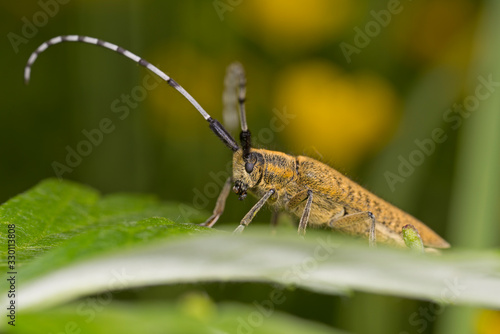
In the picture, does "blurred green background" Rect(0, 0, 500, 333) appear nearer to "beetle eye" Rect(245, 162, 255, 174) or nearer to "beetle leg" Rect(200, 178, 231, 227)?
"beetle leg" Rect(200, 178, 231, 227)

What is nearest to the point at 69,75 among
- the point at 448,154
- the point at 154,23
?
the point at 154,23

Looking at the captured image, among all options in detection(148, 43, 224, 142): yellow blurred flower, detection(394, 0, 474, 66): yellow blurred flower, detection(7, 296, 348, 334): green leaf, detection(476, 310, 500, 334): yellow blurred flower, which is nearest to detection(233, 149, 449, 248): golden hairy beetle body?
detection(476, 310, 500, 334): yellow blurred flower

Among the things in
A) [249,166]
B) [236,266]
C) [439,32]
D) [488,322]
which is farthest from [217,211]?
[439,32]

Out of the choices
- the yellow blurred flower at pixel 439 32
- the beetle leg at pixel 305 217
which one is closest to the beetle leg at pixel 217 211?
the beetle leg at pixel 305 217

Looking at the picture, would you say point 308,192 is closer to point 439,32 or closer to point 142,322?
point 142,322

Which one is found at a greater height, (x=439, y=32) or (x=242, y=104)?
(x=439, y=32)

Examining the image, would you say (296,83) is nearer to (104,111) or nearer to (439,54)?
(439,54)
